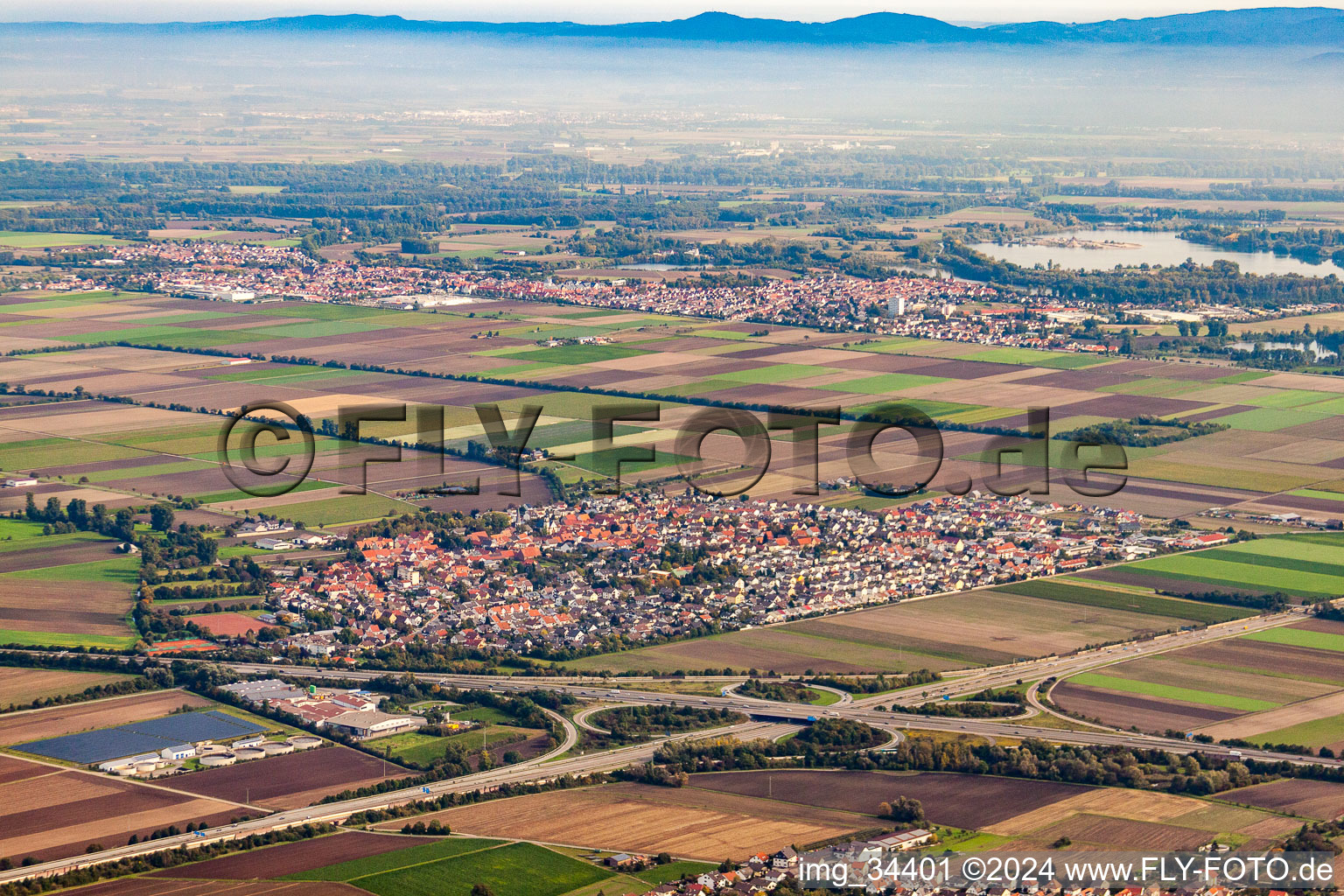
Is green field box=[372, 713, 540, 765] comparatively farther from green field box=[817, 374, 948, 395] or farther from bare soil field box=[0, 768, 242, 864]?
green field box=[817, 374, 948, 395]

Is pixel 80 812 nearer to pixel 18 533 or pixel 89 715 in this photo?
pixel 89 715

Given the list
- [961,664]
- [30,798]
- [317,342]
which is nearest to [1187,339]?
[317,342]

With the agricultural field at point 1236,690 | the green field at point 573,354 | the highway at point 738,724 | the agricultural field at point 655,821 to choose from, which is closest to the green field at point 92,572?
the highway at point 738,724

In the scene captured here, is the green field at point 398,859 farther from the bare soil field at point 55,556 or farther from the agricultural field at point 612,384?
the agricultural field at point 612,384

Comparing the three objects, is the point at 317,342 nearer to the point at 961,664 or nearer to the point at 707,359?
the point at 707,359

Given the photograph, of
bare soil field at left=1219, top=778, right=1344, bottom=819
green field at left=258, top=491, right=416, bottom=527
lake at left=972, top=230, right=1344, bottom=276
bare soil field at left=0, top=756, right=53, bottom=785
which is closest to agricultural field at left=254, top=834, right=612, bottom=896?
bare soil field at left=0, top=756, right=53, bottom=785

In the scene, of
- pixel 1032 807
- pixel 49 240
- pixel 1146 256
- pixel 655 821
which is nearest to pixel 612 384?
pixel 655 821

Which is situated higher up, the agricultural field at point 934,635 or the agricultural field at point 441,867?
the agricultural field at point 934,635
